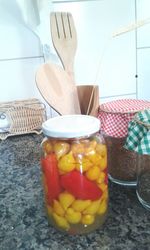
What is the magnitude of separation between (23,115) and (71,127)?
1.52ft

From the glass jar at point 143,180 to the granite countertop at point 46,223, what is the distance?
0.01 m

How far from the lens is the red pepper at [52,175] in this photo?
0.38 meters

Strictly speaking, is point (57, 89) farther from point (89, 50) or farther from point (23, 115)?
point (89, 50)

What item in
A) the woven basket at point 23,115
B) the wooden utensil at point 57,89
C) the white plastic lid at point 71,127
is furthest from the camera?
the woven basket at point 23,115

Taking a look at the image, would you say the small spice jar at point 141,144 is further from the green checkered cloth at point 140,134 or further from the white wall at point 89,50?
the white wall at point 89,50

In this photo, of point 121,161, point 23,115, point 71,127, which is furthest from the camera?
point 23,115

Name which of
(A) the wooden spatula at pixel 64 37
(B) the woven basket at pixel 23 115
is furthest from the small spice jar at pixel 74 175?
(B) the woven basket at pixel 23 115

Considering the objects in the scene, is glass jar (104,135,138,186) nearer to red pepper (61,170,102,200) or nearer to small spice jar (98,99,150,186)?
small spice jar (98,99,150,186)

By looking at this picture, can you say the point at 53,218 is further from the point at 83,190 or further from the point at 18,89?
the point at 18,89

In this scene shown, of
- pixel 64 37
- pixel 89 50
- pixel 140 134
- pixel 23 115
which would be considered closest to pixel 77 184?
pixel 140 134

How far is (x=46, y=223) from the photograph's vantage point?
0.42 metres

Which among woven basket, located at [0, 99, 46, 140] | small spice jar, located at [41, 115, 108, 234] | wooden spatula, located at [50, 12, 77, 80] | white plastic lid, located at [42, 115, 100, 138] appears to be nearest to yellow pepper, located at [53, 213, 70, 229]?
small spice jar, located at [41, 115, 108, 234]

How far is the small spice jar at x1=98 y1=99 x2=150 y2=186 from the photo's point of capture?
0.46 meters

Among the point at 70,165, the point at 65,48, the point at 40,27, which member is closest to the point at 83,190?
the point at 70,165
